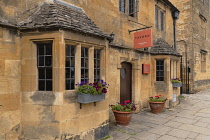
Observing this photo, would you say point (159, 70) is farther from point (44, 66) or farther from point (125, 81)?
point (44, 66)

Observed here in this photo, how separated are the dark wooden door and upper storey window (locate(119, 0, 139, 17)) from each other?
2419 mm

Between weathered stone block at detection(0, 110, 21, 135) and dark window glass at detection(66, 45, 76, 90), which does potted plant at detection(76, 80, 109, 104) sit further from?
weathered stone block at detection(0, 110, 21, 135)

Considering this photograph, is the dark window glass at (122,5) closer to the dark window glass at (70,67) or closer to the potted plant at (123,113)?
the dark window glass at (70,67)

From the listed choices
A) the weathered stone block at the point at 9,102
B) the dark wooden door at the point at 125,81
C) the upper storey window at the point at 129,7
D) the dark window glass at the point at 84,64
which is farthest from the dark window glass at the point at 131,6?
the weathered stone block at the point at 9,102

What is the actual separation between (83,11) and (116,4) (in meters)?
2.02

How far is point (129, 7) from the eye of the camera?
312 inches

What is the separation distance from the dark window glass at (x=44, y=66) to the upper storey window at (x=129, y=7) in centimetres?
446

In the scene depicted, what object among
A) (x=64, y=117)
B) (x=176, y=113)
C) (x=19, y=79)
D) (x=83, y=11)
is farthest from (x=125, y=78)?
(x=19, y=79)

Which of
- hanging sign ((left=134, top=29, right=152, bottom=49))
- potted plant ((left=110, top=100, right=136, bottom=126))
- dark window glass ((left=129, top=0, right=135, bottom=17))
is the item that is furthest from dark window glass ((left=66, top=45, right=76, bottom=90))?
dark window glass ((left=129, top=0, right=135, bottom=17))

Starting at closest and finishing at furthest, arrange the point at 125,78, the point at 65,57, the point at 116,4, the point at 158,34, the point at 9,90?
the point at 9,90 → the point at 65,57 → the point at 116,4 → the point at 125,78 → the point at 158,34

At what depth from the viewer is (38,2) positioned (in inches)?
173

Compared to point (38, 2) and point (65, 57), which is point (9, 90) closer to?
point (65, 57)

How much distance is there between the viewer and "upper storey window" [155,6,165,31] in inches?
389

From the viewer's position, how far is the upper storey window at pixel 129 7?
739cm
